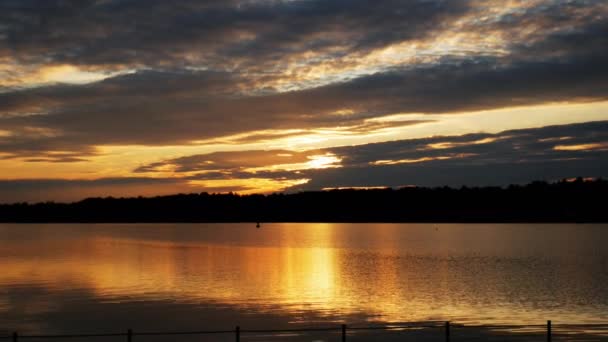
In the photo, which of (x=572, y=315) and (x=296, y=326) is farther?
(x=572, y=315)

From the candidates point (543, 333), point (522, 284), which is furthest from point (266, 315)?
point (522, 284)

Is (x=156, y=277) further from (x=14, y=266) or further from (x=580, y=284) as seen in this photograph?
(x=580, y=284)

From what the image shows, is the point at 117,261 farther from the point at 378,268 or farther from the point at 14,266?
the point at 378,268

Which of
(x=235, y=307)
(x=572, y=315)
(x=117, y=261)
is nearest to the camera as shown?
(x=572, y=315)

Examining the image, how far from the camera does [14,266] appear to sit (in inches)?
4190

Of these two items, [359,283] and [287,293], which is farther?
[359,283]

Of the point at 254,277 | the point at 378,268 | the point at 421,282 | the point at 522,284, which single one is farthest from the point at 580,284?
the point at 254,277

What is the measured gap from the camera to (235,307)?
61438 millimetres

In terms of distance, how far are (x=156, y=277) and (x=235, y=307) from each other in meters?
31.7

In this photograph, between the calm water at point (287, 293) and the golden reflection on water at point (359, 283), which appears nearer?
the calm water at point (287, 293)

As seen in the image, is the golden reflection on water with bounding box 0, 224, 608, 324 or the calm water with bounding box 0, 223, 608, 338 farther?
the golden reflection on water with bounding box 0, 224, 608, 324

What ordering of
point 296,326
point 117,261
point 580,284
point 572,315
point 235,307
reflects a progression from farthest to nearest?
point 117,261 < point 580,284 < point 235,307 < point 572,315 < point 296,326

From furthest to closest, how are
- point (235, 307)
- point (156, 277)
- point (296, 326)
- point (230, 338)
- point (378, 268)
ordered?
1. point (378, 268)
2. point (156, 277)
3. point (235, 307)
4. point (296, 326)
5. point (230, 338)

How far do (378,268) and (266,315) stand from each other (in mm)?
51139
